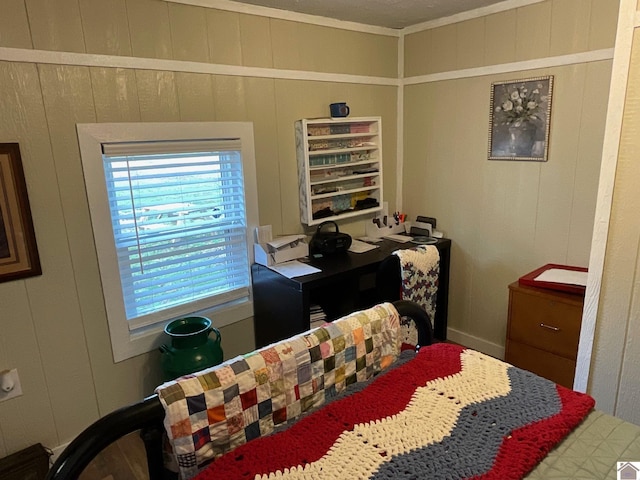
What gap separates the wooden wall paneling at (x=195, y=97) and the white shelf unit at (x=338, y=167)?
557 mm

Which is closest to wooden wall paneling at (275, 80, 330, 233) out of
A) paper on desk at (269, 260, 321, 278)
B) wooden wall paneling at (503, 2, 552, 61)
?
paper on desk at (269, 260, 321, 278)

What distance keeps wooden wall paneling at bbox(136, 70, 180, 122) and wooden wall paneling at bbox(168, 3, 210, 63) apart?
0.13 meters

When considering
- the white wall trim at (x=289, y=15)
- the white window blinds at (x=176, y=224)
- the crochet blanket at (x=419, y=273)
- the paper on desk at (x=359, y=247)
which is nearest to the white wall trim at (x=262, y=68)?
the white wall trim at (x=289, y=15)

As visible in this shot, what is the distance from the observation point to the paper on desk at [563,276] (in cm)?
225

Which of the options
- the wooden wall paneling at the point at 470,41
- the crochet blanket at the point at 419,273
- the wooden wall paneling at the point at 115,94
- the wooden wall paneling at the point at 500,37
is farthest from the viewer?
the wooden wall paneling at the point at 470,41

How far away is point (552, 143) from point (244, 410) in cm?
220

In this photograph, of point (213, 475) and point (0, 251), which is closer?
point (213, 475)

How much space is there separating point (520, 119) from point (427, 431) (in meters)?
2.04

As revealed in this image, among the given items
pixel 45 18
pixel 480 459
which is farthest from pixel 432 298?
pixel 45 18

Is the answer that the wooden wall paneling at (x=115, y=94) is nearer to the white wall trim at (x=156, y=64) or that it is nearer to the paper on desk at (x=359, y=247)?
the white wall trim at (x=156, y=64)

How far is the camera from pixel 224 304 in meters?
2.55

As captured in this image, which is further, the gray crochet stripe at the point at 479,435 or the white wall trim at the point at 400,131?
the white wall trim at the point at 400,131

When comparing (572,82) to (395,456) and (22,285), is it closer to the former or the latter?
(395,456)

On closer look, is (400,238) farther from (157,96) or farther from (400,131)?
(157,96)
